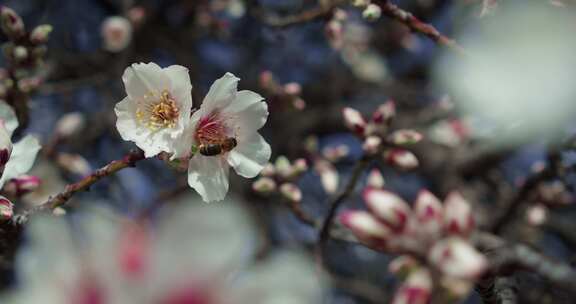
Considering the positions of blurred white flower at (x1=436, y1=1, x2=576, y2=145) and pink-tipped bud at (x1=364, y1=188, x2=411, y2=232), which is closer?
pink-tipped bud at (x1=364, y1=188, x2=411, y2=232)

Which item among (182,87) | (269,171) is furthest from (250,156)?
(269,171)

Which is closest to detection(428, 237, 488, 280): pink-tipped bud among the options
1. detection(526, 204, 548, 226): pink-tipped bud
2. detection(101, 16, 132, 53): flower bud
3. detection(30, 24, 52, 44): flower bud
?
detection(30, 24, 52, 44): flower bud

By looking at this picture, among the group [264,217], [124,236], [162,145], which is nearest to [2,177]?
[162,145]

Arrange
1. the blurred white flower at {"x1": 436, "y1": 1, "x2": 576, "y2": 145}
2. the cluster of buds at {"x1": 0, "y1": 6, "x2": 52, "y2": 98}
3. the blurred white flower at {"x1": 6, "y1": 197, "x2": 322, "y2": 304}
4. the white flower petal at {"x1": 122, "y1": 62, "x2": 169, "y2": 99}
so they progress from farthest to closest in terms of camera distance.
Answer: the blurred white flower at {"x1": 436, "y1": 1, "x2": 576, "y2": 145} → the cluster of buds at {"x1": 0, "y1": 6, "x2": 52, "y2": 98} → the white flower petal at {"x1": 122, "y1": 62, "x2": 169, "y2": 99} → the blurred white flower at {"x1": 6, "y1": 197, "x2": 322, "y2": 304}

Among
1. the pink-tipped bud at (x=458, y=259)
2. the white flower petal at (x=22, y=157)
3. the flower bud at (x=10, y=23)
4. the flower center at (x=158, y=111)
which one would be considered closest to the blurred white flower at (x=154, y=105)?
Answer: the flower center at (x=158, y=111)

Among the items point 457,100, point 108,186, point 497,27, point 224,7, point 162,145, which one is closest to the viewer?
point 162,145

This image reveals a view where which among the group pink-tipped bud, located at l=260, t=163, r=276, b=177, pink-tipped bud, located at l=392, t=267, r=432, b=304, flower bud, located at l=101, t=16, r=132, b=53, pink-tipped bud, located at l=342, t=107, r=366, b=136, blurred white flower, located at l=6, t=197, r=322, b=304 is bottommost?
flower bud, located at l=101, t=16, r=132, b=53

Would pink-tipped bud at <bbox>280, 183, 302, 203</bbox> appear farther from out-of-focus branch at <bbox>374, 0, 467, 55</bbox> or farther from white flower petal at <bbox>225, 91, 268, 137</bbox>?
out-of-focus branch at <bbox>374, 0, 467, 55</bbox>

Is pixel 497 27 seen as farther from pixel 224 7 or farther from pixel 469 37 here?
pixel 224 7
